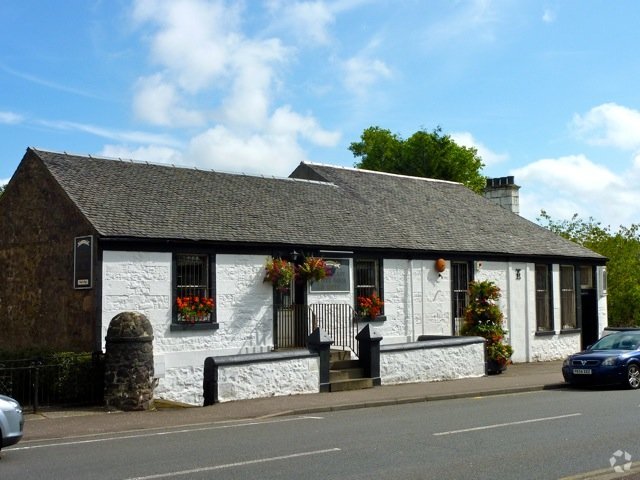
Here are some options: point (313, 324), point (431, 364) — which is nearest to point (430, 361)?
point (431, 364)

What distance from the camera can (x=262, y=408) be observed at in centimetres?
1584

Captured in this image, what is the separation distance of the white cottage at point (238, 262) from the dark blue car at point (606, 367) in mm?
3491

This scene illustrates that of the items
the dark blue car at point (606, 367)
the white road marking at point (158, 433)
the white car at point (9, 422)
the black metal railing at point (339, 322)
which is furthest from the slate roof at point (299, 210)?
the white car at point (9, 422)

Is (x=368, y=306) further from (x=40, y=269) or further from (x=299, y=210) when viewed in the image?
(x=40, y=269)

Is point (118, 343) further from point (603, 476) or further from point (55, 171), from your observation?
point (603, 476)

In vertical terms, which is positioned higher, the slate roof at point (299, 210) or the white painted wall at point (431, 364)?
the slate roof at point (299, 210)

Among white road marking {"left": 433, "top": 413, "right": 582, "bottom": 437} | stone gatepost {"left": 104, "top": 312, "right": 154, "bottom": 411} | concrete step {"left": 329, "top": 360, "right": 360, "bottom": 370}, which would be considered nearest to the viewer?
white road marking {"left": 433, "top": 413, "right": 582, "bottom": 437}

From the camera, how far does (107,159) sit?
22141 mm

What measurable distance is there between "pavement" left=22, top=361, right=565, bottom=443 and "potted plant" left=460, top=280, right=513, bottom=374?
147cm

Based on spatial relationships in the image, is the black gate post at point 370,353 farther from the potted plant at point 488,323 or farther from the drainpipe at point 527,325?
the drainpipe at point 527,325

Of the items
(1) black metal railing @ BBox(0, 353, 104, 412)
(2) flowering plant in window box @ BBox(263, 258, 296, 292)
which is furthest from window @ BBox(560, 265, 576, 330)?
(1) black metal railing @ BBox(0, 353, 104, 412)

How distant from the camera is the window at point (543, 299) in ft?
92.7

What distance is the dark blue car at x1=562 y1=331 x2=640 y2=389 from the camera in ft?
61.5

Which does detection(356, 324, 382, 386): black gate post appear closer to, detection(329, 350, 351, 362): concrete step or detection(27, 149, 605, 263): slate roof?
detection(329, 350, 351, 362): concrete step
